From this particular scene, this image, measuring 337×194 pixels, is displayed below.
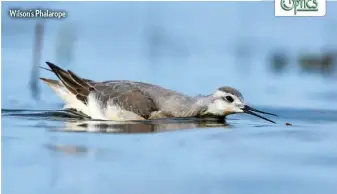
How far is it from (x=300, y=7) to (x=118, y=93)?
0.95 metres

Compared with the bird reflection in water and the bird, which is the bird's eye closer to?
the bird

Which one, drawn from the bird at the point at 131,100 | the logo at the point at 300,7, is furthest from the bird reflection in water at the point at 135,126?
the logo at the point at 300,7

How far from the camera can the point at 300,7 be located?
179 inches

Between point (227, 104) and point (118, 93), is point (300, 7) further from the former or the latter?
point (118, 93)

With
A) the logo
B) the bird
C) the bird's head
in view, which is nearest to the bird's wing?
the bird

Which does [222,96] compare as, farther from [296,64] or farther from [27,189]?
[27,189]

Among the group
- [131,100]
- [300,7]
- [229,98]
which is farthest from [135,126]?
[300,7]

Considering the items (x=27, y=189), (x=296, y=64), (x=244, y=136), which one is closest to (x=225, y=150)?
(x=244, y=136)

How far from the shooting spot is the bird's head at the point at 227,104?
4.89 meters

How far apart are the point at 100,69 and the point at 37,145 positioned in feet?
1.52

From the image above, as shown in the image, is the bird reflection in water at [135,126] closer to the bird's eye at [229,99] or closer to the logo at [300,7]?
the bird's eye at [229,99]

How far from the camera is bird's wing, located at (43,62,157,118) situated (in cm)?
494

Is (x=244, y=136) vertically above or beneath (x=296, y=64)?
beneath

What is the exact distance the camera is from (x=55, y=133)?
15.6ft
